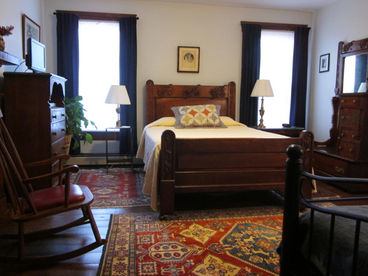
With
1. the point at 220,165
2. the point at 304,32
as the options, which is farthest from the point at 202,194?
the point at 304,32

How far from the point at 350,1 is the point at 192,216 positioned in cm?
385

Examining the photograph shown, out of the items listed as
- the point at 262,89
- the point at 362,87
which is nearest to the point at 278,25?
the point at 262,89

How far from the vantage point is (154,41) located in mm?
4855

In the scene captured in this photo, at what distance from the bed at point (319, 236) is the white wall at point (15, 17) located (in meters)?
3.17

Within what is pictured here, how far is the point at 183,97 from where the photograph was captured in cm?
489

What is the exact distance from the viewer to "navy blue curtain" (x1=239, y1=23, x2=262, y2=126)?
4996 mm

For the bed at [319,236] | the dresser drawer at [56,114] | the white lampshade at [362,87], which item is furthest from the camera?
the white lampshade at [362,87]

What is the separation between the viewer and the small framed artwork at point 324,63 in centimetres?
489

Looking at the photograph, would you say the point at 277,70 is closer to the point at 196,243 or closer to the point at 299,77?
the point at 299,77

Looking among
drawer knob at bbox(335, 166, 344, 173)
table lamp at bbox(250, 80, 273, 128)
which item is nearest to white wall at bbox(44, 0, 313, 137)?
table lamp at bbox(250, 80, 273, 128)

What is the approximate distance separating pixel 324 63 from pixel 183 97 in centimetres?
231

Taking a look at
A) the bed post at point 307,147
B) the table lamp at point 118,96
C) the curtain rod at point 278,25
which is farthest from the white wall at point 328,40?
the table lamp at point 118,96

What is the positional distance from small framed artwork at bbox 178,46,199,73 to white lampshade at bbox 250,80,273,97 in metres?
0.99

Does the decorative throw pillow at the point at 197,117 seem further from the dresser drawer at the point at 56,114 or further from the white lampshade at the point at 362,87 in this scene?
the white lampshade at the point at 362,87
